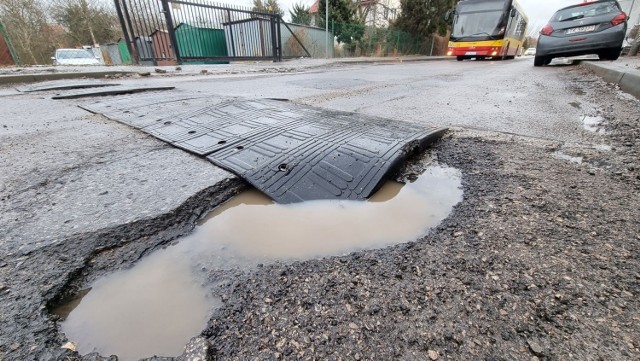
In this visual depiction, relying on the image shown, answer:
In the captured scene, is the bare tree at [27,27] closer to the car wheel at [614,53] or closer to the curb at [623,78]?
the curb at [623,78]

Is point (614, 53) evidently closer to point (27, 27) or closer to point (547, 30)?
point (547, 30)

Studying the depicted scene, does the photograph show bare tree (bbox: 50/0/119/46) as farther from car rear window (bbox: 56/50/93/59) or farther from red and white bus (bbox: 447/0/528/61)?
red and white bus (bbox: 447/0/528/61)

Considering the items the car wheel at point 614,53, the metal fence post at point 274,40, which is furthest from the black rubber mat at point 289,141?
the metal fence post at point 274,40

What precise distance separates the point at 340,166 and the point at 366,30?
2262 centimetres

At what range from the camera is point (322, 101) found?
12.7ft

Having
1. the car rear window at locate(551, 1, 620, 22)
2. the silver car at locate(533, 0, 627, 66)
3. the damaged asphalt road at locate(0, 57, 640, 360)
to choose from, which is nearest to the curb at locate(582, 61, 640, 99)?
the silver car at locate(533, 0, 627, 66)

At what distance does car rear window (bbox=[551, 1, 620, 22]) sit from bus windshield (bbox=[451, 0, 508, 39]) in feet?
21.1

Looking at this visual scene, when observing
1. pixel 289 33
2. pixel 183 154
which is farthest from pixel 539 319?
pixel 289 33

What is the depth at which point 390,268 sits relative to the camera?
1029 mm

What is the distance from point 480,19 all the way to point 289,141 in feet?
52.4

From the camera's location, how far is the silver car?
7281 mm

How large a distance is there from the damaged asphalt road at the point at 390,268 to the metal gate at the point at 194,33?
34.8ft

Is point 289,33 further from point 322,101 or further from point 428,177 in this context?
point 428,177

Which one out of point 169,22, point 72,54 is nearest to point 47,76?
point 169,22
